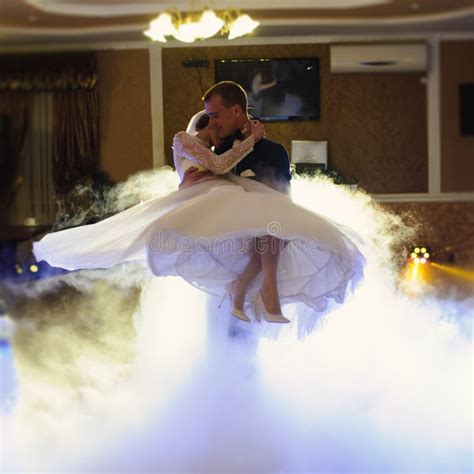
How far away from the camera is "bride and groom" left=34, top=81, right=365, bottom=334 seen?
180 centimetres

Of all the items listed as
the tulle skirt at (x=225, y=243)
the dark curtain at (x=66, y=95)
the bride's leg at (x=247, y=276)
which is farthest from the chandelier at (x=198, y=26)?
the bride's leg at (x=247, y=276)

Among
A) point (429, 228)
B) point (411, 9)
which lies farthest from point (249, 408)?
point (411, 9)

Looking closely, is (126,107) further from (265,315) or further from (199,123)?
(265,315)

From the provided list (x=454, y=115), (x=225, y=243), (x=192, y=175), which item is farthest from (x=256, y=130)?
(x=454, y=115)

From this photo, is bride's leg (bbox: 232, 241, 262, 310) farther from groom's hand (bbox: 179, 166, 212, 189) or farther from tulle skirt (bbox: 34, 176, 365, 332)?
groom's hand (bbox: 179, 166, 212, 189)

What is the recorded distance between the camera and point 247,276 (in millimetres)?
1964

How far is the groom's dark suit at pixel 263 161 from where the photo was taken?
1.95 metres

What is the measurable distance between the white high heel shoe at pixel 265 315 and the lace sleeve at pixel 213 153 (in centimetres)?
38

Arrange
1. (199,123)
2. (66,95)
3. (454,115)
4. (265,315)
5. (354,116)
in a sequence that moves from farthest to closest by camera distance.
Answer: (454,115), (354,116), (66,95), (199,123), (265,315)

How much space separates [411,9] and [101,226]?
159 cm

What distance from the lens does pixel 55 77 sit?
232cm

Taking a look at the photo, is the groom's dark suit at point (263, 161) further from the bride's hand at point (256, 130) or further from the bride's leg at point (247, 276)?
the bride's leg at point (247, 276)

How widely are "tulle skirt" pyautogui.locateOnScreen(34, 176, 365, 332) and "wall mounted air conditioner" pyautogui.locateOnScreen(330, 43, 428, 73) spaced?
77cm

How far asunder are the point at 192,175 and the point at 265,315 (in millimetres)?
457
